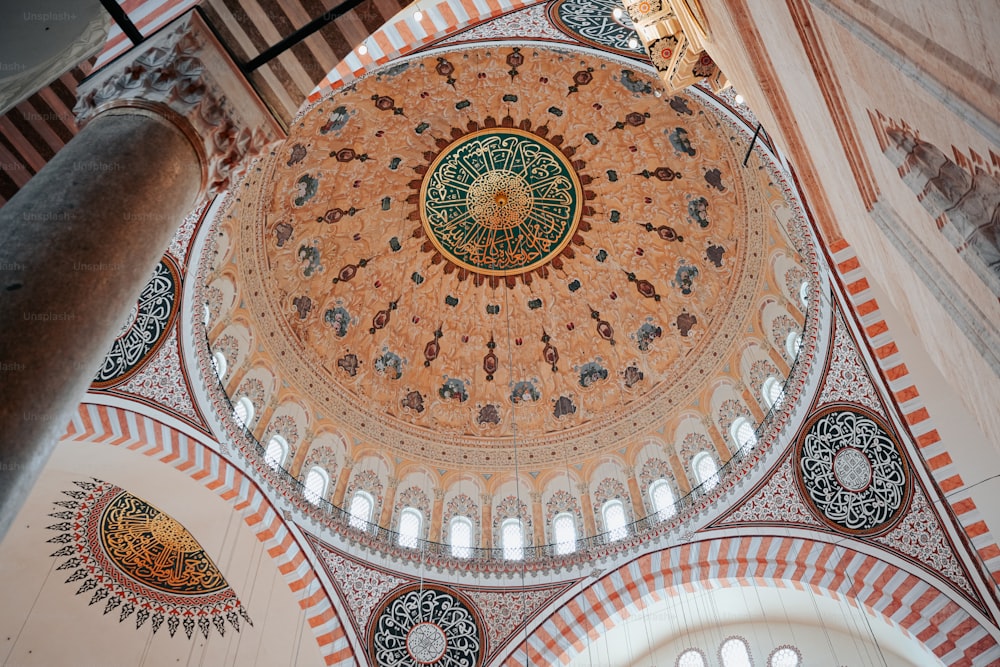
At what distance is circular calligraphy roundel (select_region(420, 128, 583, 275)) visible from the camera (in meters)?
12.0

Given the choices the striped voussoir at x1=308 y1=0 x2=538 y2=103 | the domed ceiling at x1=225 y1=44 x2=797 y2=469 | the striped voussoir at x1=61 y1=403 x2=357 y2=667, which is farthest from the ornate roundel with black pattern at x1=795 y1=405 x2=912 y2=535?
the striped voussoir at x1=61 y1=403 x2=357 y2=667

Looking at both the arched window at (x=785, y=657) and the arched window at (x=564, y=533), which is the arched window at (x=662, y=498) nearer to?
the arched window at (x=564, y=533)

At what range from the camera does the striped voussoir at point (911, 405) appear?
22.8 ft

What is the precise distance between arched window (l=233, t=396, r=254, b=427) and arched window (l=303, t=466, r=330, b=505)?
4.06ft

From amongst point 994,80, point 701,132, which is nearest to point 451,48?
point 701,132

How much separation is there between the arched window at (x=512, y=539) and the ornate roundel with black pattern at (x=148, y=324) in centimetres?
578

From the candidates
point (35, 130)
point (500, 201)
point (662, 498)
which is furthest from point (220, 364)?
point (662, 498)

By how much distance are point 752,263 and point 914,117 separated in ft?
29.2

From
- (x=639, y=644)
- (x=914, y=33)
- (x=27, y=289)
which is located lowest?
(x=27, y=289)

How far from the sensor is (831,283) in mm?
8078

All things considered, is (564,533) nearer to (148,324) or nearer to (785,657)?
(785,657)

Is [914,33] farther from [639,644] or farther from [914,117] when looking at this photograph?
[639,644]

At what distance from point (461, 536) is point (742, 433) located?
455cm

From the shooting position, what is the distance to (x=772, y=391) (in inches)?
404
